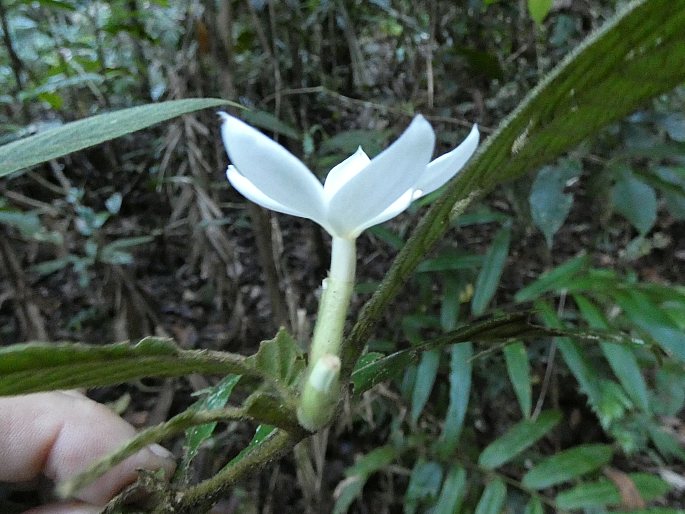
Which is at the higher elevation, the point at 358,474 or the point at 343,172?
the point at 343,172

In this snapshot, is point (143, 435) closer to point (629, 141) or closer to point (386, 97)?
point (629, 141)

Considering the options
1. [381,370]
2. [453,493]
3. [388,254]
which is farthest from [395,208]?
[388,254]

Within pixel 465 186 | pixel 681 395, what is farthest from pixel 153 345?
pixel 681 395

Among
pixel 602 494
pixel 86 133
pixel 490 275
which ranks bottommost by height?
pixel 602 494

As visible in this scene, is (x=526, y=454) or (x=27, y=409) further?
(x=526, y=454)

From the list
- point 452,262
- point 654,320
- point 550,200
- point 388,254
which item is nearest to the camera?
point 654,320

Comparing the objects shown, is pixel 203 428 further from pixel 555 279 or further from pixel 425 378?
pixel 555 279

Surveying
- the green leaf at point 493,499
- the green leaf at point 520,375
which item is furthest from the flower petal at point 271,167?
the green leaf at point 493,499

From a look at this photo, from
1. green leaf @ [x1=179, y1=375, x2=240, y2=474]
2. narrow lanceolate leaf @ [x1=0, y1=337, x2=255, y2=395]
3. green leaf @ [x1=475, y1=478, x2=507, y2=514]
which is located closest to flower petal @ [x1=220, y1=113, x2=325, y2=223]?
narrow lanceolate leaf @ [x1=0, y1=337, x2=255, y2=395]
